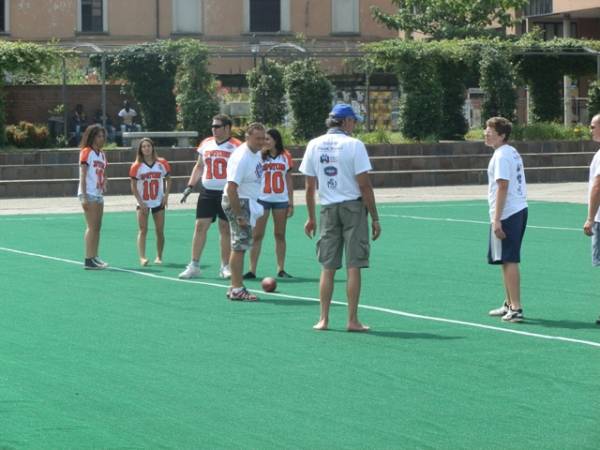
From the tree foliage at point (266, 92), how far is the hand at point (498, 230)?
85.1 ft

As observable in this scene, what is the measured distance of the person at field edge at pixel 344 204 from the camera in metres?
12.6

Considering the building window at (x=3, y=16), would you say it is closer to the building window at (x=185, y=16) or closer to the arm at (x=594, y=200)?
the building window at (x=185, y=16)

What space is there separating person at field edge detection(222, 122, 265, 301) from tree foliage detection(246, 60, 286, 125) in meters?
23.7

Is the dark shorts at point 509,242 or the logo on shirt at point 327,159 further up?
the logo on shirt at point 327,159

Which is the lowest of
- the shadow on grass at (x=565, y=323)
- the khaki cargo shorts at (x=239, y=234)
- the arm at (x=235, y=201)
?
the shadow on grass at (x=565, y=323)

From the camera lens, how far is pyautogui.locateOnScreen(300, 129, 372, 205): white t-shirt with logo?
495 inches

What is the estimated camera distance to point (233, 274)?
48.6ft

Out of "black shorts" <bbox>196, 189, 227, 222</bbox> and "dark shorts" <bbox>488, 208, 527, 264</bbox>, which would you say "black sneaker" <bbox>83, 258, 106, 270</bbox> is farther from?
"dark shorts" <bbox>488, 208, 527, 264</bbox>

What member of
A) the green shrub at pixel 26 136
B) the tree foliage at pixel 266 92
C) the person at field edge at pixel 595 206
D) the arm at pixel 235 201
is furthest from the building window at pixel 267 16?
the person at field edge at pixel 595 206

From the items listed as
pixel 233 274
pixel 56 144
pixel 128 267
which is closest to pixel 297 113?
pixel 56 144

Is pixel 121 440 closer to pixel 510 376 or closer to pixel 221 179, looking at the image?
pixel 510 376

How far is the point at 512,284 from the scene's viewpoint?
13234 mm

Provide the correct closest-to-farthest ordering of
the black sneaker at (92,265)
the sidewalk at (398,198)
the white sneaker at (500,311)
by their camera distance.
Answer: the white sneaker at (500,311)
the black sneaker at (92,265)
the sidewalk at (398,198)

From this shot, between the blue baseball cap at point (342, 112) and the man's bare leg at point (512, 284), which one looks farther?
the man's bare leg at point (512, 284)
